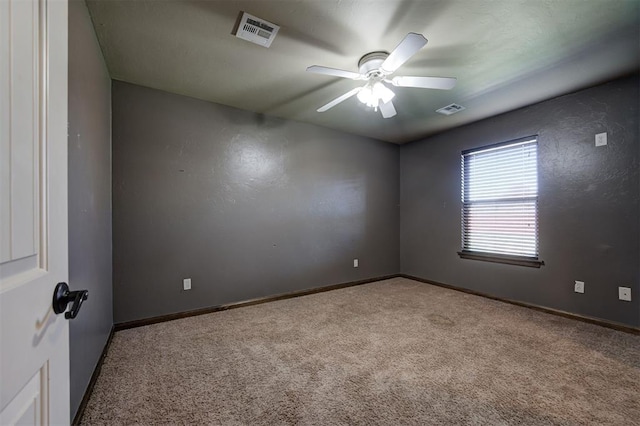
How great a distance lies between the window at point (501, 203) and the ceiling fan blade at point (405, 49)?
95.0 inches

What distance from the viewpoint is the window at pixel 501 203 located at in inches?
130

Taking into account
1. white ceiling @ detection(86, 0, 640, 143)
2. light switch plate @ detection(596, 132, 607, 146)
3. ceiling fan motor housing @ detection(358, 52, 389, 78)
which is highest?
white ceiling @ detection(86, 0, 640, 143)

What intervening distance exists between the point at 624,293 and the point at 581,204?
0.90 meters

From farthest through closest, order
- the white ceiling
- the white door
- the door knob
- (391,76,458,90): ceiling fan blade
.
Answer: (391,76,458,90): ceiling fan blade
the white ceiling
the door knob
the white door

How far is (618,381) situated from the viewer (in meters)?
1.80

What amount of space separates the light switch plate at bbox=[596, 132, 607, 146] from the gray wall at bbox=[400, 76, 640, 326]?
0.13 ft

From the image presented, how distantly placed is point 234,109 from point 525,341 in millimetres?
3727

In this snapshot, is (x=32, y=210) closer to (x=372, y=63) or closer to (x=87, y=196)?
(x=87, y=196)

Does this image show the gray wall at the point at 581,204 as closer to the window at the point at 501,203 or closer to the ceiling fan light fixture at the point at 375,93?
the window at the point at 501,203

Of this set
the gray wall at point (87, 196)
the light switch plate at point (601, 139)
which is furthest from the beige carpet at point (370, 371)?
the light switch plate at point (601, 139)

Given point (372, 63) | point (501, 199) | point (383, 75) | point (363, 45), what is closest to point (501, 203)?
point (501, 199)

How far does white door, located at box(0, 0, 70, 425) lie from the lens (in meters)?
0.50

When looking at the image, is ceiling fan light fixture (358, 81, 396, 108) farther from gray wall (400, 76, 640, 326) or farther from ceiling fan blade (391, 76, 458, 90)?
gray wall (400, 76, 640, 326)

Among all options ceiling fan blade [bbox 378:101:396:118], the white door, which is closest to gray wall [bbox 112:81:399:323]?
ceiling fan blade [bbox 378:101:396:118]
